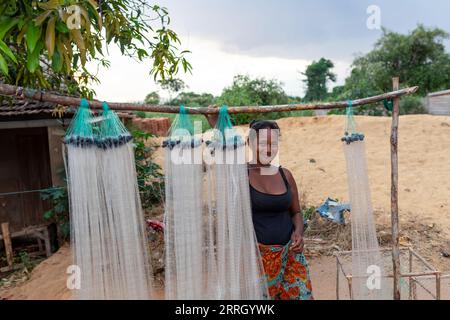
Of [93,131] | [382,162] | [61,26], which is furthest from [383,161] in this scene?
[61,26]

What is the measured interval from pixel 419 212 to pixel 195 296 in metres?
5.38

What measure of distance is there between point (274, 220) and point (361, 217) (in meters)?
0.61

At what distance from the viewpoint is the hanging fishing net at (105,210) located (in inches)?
70.2

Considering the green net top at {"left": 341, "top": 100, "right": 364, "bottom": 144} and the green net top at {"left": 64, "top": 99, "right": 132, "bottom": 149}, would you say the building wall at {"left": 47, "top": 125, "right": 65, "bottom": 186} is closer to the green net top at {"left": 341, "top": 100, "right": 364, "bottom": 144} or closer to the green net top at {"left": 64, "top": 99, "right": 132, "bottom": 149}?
the green net top at {"left": 64, "top": 99, "right": 132, "bottom": 149}

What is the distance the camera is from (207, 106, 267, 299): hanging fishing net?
2057 millimetres

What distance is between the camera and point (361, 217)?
2562mm

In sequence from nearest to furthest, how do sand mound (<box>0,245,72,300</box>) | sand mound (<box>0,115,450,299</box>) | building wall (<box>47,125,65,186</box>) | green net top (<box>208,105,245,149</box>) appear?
green net top (<box>208,105,245,149</box>) < sand mound (<box>0,245,72,300</box>) < sand mound (<box>0,115,450,299</box>) < building wall (<box>47,125,65,186</box>)

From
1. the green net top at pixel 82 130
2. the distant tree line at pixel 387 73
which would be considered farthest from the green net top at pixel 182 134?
the distant tree line at pixel 387 73

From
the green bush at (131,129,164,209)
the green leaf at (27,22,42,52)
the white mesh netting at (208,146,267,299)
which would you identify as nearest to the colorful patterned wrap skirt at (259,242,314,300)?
the white mesh netting at (208,146,267,299)

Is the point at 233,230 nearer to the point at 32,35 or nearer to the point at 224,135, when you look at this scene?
the point at 224,135

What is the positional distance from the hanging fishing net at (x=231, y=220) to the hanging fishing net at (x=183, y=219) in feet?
0.40

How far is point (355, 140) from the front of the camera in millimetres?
2518
